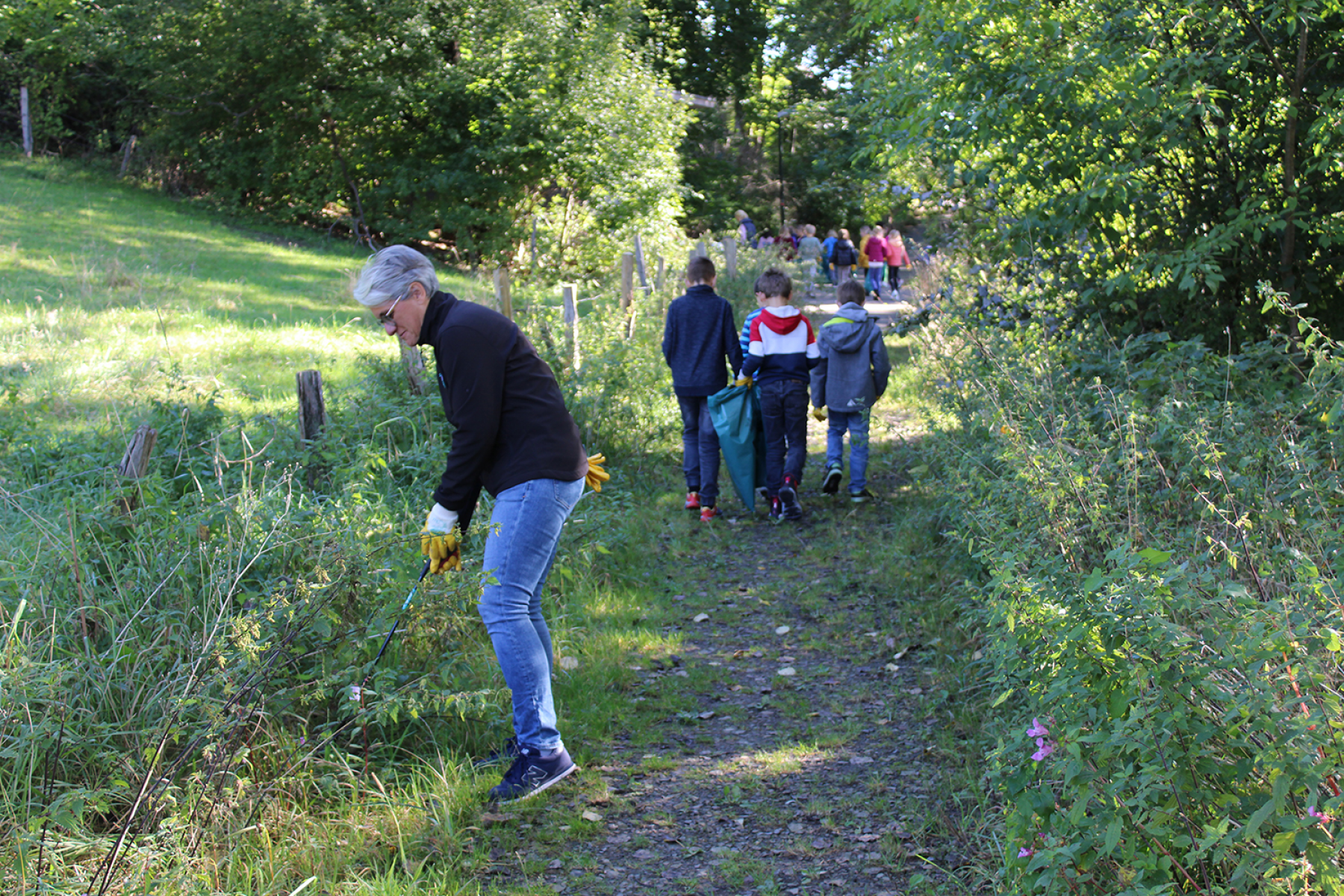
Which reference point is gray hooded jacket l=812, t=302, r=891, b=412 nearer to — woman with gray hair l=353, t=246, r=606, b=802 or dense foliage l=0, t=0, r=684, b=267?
woman with gray hair l=353, t=246, r=606, b=802

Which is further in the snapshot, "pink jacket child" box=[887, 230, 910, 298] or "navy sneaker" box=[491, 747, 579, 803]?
"pink jacket child" box=[887, 230, 910, 298]

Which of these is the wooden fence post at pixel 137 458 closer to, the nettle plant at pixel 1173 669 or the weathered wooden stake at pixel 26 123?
the nettle plant at pixel 1173 669

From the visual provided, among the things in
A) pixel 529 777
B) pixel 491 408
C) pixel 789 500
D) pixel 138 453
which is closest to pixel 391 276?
pixel 491 408

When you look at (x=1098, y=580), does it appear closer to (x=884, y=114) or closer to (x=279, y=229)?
(x=884, y=114)

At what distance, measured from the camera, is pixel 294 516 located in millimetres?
4492

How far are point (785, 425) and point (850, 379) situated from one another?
2.16ft

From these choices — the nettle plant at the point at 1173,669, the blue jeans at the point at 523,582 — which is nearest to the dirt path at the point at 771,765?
the blue jeans at the point at 523,582

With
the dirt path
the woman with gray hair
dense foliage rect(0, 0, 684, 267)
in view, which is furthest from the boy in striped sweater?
dense foliage rect(0, 0, 684, 267)

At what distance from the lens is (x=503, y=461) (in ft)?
12.7

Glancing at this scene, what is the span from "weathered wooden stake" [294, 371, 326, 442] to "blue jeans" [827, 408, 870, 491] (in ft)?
13.0

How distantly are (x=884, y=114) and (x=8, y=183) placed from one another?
20.9 metres

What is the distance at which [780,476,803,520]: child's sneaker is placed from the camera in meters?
7.92

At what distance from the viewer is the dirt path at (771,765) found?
141 inches

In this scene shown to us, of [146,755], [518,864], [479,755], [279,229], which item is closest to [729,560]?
[479,755]
